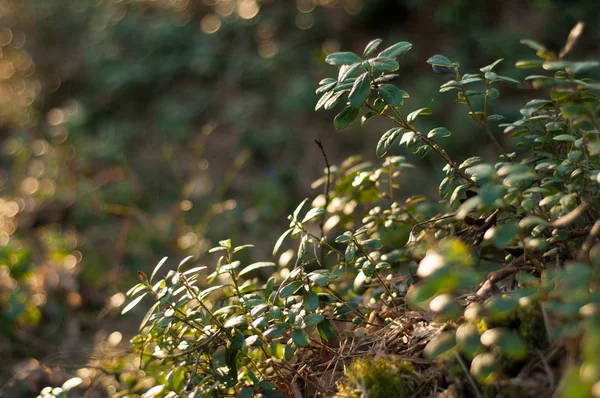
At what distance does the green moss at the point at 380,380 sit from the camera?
4.90 feet

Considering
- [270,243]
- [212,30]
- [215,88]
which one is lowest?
[270,243]

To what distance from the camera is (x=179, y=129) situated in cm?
488

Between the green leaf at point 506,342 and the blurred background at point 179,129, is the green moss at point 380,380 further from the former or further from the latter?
the blurred background at point 179,129

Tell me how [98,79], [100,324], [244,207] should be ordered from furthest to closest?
[98,79] → [244,207] → [100,324]

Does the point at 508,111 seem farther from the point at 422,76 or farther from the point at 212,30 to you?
the point at 212,30

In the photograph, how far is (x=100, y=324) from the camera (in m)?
3.33

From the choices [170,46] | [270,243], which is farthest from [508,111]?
[170,46]

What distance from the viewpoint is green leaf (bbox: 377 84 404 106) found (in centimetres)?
159

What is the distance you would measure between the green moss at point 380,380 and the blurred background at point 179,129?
1.68 meters

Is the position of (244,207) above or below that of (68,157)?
below

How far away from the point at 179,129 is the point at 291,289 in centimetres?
353

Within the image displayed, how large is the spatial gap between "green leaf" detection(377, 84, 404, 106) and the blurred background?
1.63 m

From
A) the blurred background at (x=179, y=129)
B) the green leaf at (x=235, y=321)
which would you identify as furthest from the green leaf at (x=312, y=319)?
the blurred background at (x=179, y=129)

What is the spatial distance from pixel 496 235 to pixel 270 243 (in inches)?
104
